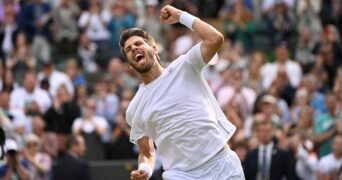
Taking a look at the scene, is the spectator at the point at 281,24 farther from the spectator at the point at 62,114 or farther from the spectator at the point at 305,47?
the spectator at the point at 62,114

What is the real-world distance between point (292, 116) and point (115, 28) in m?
5.71

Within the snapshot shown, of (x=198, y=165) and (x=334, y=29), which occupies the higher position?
(x=198, y=165)

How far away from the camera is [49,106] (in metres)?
19.2

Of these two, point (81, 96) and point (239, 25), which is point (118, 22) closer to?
point (239, 25)

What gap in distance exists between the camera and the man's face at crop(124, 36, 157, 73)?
381 inches

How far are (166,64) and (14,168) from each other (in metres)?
5.42

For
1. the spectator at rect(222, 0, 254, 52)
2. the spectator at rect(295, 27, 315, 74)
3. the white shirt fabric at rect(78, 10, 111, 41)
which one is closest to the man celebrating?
the spectator at rect(295, 27, 315, 74)

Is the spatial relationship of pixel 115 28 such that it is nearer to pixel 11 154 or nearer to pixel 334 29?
pixel 334 29

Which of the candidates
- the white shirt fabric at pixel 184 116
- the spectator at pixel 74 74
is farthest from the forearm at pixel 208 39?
the spectator at pixel 74 74

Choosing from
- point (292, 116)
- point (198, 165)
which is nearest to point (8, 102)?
point (292, 116)

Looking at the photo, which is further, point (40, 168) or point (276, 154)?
point (40, 168)

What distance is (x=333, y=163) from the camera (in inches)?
579

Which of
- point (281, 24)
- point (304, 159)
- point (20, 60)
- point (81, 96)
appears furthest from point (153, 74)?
point (281, 24)

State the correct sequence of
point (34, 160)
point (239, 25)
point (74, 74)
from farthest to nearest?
point (239, 25)
point (74, 74)
point (34, 160)
